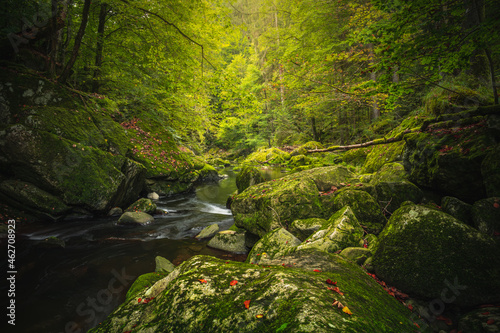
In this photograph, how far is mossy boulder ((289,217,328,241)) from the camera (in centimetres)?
441

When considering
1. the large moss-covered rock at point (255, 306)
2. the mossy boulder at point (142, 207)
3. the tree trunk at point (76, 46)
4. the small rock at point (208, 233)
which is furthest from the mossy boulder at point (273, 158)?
the tree trunk at point (76, 46)

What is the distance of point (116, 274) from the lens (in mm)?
4559

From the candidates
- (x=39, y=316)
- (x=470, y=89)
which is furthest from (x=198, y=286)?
(x=470, y=89)

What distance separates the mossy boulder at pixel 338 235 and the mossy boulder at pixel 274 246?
240 millimetres

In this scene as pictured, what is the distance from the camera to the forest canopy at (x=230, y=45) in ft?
8.98

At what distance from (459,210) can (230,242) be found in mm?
5007

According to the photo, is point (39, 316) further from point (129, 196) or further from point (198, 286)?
point (129, 196)

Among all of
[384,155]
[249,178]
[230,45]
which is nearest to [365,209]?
[384,155]

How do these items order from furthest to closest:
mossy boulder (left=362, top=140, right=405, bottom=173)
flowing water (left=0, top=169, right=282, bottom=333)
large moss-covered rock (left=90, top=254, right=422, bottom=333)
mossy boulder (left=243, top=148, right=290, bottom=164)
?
1. mossy boulder (left=362, top=140, right=405, bottom=173)
2. mossy boulder (left=243, top=148, right=290, bottom=164)
3. flowing water (left=0, top=169, right=282, bottom=333)
4. large moss-covered rock (left=90, top=254, right=422, bottom=333)

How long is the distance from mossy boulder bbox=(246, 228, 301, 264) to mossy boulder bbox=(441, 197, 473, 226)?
2.72 m

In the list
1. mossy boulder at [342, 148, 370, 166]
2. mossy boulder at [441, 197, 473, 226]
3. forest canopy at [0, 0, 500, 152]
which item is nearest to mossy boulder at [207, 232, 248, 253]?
forest canopy at [0, 0, 500, 152]

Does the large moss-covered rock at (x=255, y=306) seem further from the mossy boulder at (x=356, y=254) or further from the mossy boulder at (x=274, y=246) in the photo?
the mossy boulder at (x=274, y=246)

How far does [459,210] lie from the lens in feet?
11.1

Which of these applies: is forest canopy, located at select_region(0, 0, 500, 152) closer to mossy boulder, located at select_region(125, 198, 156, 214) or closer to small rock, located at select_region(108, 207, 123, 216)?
mossy boulder, located at select_region(125, 198, 156, 214)
